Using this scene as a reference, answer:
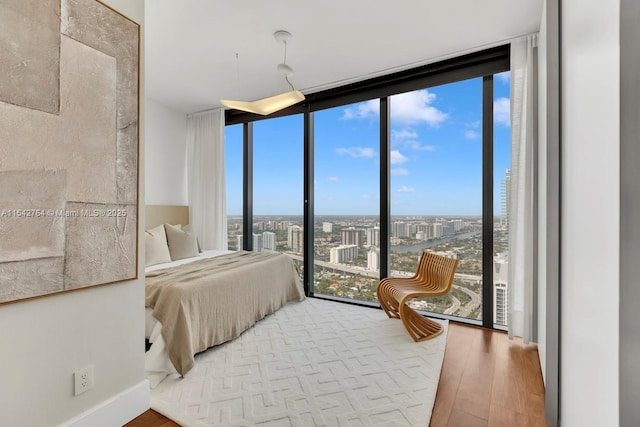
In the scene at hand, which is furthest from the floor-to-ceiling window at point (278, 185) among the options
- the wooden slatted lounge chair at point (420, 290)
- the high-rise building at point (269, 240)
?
the wooden slatted lounge chair at point (420, 290)

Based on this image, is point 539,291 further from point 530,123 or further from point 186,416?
point 186,416

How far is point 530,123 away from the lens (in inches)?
95.0

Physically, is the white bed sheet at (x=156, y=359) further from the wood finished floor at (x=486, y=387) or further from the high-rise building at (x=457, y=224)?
the high-rise building at (x=457, y=224)

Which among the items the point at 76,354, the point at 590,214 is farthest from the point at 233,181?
the point at 590,214

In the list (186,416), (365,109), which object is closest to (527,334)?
(186,416)

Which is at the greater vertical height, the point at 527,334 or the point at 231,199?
the point at 231,199

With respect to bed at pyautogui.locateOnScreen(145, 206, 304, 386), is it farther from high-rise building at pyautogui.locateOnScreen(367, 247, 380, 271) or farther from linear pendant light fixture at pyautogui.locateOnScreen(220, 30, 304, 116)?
linear pendant light fixture at pyautogui.locateOnScreen(220, 30, 304, 116)

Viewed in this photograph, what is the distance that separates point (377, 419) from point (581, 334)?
3.43ft

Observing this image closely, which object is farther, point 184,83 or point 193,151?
point 193,151

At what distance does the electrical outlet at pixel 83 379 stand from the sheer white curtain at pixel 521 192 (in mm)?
2976

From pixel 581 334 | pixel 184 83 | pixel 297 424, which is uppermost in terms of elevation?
pixel 184 83

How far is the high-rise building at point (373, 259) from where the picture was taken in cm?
352

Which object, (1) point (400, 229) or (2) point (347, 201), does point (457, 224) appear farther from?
(2) point (347, 201)

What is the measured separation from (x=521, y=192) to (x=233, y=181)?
3.70 meters
